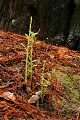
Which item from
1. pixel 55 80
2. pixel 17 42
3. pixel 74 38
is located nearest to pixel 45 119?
pixel 55 80

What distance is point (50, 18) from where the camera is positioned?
3705mm

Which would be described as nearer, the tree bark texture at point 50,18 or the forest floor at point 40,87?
the forest floor at point 40,87

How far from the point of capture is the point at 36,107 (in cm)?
204

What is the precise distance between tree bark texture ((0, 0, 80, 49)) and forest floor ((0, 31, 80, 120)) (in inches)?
31.4

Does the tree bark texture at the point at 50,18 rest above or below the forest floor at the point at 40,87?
above

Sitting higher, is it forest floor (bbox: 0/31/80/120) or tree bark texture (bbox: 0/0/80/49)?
tree bark texture (bbox: 0/0/80/49)

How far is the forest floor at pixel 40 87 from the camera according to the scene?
1.98m

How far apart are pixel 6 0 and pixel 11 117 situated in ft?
7.51

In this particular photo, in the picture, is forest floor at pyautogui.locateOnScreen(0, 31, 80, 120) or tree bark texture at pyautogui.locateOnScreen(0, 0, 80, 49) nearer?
forest floor at pyautogui.locateOnScreen(0, 31, 80, 120)

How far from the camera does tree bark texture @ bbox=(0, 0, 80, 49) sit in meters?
3.60

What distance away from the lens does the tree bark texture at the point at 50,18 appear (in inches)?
142

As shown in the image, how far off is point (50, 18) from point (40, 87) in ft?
5.41

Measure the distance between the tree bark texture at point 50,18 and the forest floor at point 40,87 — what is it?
0.80 m

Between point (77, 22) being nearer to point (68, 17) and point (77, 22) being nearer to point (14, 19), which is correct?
point (68, 17)
